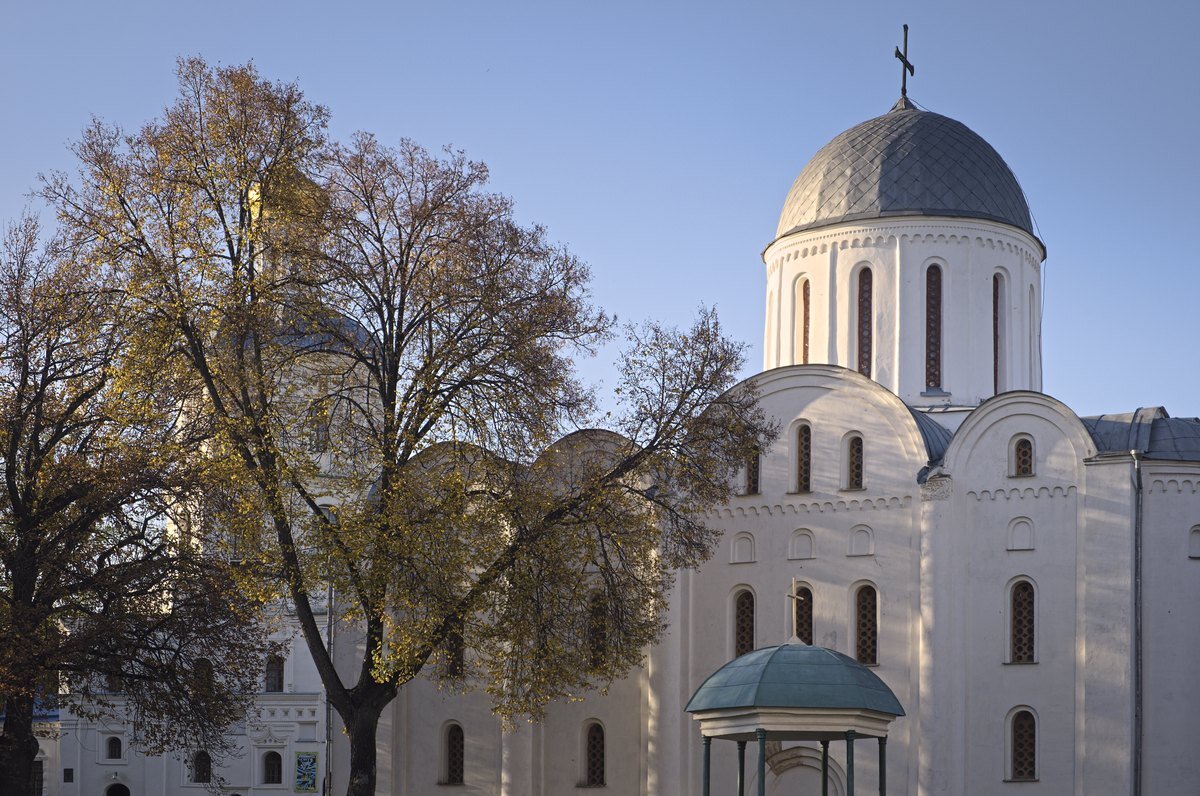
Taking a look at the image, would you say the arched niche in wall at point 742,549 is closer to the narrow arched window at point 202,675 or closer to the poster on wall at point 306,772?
the narrow arched window at point 202,675

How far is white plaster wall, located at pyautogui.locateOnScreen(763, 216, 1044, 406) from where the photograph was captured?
99.0 ft

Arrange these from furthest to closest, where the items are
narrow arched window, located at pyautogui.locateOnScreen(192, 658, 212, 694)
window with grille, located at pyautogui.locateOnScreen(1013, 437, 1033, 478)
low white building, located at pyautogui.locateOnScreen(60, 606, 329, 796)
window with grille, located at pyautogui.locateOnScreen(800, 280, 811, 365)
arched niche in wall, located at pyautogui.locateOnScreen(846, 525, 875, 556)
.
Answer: low white building, located at pyautogui.locateOnScreen(60, 606, 329, 796), window with grille, located at pyautogui.locateOnScreen(800, 280, 811, 365), arched niche in wall, located at pyautogui.locateOnScreen(846, 525, 875, 556), window with grille, located at pyautogui.locateOnScreen(1013, 437, 1033, 478), narrow arched window, located at pyautogui.locateOnScreen(192, 658, 212, 694)

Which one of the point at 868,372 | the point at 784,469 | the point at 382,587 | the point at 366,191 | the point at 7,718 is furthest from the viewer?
the point at 868,372

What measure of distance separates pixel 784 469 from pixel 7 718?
1301cm

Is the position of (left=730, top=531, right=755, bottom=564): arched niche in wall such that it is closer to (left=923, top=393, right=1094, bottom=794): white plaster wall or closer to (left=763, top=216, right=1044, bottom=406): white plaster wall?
(left=923, top=393, right=1094, bottom=794): white plaster wall

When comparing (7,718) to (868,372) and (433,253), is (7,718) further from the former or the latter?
(868,372)

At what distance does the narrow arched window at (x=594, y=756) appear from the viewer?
1137 inches

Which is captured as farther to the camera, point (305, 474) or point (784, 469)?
point (784, 469)

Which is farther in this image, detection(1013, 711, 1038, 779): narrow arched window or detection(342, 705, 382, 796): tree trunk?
detection(1013, 711, 1038, 779): narrow arched window

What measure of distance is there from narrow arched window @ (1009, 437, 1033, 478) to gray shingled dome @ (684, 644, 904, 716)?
702 cm

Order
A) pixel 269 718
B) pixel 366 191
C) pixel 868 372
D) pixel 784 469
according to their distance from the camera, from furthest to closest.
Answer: pixel 269 718 < pixel 868 372 < pixel 784 469 < pixel 366 191

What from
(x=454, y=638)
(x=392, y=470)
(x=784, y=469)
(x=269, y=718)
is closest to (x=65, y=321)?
(x=392, y=470)

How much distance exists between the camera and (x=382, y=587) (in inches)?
842

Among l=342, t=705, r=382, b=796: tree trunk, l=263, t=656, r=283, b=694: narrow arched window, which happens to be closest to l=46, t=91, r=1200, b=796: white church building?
l=342, t=705, r=382, b=796: tree trunk
